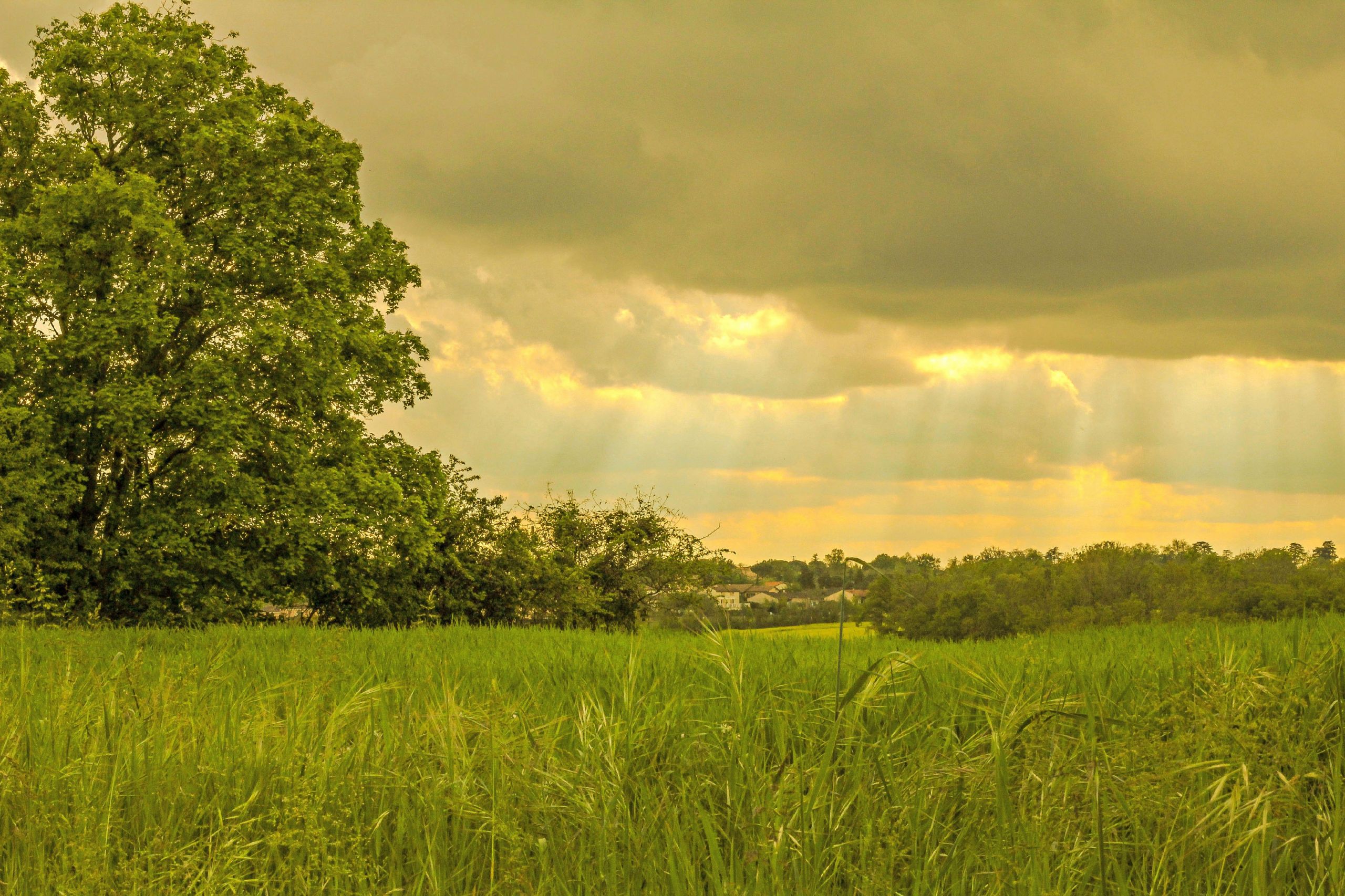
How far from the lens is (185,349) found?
845 inches

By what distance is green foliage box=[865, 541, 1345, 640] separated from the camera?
22453 millimetres

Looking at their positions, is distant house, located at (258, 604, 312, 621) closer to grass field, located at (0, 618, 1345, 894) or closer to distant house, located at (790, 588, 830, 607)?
grass field, located at (0, 618, 1345, 894)

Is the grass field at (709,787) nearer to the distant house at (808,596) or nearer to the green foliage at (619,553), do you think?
the distant house at (808,596)

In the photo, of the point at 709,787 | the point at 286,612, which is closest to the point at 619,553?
the point at 286,612

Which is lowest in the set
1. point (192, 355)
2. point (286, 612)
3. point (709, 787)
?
point (286, 612)

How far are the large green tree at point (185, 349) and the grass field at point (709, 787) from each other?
46.5ft

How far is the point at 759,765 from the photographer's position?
4.82 meters

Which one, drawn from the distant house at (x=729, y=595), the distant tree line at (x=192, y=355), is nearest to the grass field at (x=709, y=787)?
the distant house at (x=729, y=595)

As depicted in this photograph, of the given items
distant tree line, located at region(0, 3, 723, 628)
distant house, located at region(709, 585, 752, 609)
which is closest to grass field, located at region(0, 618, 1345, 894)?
distant house, located at region(709, 585, 752, 609)

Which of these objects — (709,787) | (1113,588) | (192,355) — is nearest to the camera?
(709,787)

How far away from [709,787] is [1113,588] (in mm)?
28717

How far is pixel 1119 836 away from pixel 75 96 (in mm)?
24967

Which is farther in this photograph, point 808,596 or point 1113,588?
point 1113,588

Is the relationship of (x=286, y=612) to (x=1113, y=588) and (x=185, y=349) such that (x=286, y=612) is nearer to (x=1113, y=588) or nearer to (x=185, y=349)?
(x=185, y=349)
